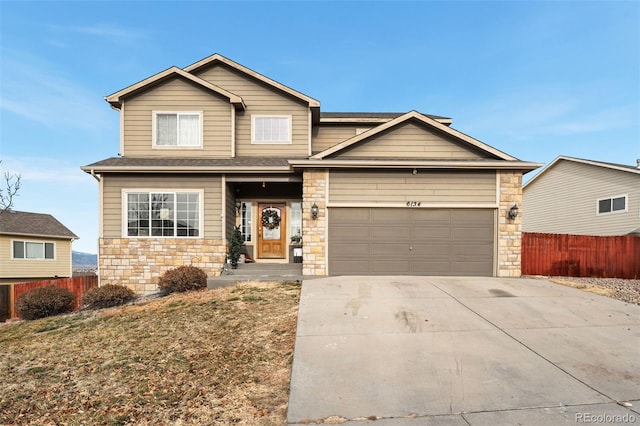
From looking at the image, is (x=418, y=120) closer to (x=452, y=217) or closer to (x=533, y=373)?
(x=452, y=217)

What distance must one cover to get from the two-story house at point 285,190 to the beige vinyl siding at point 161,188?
3cm

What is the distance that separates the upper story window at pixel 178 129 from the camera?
42.5ft

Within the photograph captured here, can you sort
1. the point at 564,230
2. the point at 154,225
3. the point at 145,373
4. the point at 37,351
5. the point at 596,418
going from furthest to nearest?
the point at 564,230
the point at 154,225
the point at 37,351
the point at 145,373
the point at 596,418

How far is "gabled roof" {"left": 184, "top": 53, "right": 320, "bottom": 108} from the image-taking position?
13.5 metres

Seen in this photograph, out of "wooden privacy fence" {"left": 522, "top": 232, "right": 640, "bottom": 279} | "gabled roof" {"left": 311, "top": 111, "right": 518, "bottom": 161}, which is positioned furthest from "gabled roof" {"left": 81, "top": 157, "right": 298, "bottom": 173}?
"wooden privacy fence" {"left": 522, "top": 232, "right": 640, "bottom": 279}

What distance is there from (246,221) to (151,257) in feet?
11.4

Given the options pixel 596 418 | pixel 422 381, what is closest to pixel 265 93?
pixel 422 381

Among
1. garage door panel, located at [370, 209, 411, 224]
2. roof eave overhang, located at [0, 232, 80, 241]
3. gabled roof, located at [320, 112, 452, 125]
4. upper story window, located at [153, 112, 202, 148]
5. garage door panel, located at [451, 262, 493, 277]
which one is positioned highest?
gabled roof, located at [320, 112, 452, 125]

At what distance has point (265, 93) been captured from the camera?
13766 millimetres

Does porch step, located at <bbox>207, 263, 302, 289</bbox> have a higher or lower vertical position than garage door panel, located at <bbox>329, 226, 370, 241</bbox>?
lower

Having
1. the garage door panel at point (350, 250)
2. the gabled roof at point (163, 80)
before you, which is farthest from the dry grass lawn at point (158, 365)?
the gabled roof at point (163, 80)

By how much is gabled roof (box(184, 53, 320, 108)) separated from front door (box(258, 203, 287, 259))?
406cm

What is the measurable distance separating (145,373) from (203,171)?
7546 millimetres

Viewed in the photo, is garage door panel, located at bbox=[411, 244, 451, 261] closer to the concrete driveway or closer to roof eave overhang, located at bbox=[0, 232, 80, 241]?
the concrete driveway
